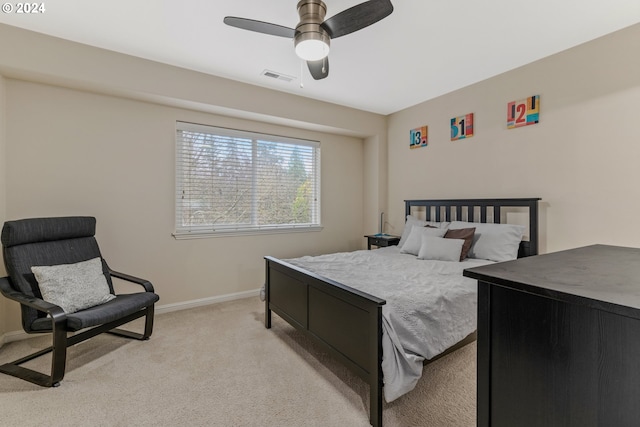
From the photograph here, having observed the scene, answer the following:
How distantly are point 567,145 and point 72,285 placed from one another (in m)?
4.52

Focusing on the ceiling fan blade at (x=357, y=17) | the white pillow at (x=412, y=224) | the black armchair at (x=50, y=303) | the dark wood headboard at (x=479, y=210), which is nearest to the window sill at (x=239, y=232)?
the black armchair at (x=50, y=303)

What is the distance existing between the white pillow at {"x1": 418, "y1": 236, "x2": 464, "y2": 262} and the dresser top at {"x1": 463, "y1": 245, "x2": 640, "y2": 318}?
169 cm

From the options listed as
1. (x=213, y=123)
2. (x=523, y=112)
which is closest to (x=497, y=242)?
(x=523, y=112)

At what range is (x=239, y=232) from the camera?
387 cm

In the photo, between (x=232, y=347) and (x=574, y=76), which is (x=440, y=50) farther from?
(x=232, y=347)

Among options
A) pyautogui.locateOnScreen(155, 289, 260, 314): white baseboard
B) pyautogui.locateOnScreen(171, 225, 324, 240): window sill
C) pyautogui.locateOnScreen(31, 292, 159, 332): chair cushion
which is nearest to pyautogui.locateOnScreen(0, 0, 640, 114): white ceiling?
pyautogui.locateOnScreen(171, 225, 324, 240): window sill

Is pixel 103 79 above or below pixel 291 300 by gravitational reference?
above

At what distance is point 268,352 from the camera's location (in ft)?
8.08

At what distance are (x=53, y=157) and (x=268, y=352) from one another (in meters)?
2.70

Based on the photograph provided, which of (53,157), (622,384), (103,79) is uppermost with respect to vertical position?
(103,79)

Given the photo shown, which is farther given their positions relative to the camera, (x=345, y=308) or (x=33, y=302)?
(x=33, y=302)

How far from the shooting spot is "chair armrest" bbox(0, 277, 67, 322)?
6.50ft

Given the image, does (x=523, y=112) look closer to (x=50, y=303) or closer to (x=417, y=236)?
(x=417, y=236)

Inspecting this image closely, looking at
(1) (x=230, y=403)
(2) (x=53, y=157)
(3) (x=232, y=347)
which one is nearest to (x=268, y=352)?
(3) (x=232, y=347)
